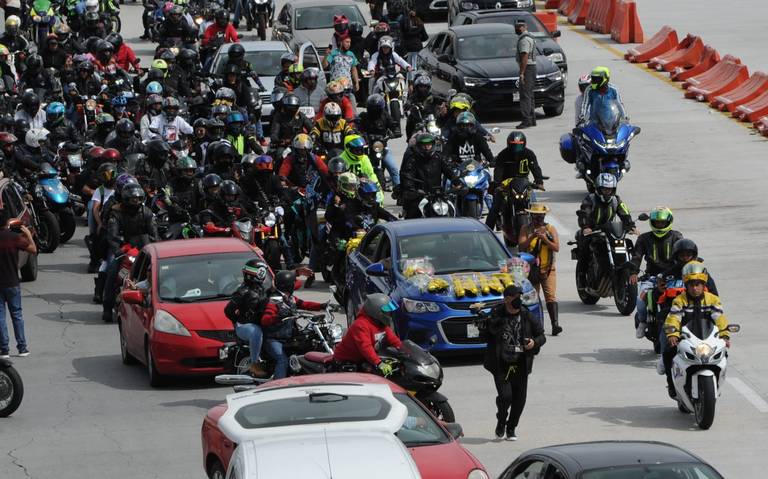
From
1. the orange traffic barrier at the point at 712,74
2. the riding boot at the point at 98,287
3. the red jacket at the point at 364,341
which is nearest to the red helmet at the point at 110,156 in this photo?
the riding boot at the point at 98,287

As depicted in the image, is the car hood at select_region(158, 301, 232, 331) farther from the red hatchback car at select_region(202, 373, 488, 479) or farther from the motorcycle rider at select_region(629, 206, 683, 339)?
the red hatchback car at select_region(202, 373, 488, 479)

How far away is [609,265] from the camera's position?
70.2 feet

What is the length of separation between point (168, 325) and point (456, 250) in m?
3.38

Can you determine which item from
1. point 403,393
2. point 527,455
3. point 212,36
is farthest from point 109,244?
point 212,36

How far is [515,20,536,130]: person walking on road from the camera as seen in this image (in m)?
33.2

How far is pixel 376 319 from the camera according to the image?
50.8ft

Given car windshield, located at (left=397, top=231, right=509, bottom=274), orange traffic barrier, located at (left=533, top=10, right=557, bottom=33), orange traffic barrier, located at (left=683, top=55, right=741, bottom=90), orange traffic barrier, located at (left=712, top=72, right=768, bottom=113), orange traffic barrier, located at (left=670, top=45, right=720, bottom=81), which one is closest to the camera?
car windshield, located at (left=397, top=231, right=509, bottom=274)

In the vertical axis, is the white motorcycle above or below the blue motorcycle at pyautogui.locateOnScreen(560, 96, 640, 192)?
above

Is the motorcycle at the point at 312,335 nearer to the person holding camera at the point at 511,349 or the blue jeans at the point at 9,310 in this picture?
the person holding camera at the point at 511,349

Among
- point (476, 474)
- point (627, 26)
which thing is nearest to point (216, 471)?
point (476, 474)

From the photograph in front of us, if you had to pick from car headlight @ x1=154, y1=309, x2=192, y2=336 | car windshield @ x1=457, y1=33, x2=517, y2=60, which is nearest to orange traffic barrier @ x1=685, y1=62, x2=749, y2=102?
car windshield @ x1=457, y1=33, x2=517, y2=60

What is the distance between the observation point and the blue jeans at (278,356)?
56.0 ft

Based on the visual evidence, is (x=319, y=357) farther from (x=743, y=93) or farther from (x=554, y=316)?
(x=743, y=93)

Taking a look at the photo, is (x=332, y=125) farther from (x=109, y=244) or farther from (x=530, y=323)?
(x=530, y=323)
